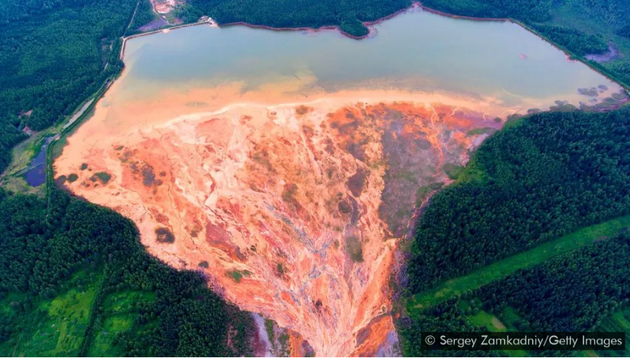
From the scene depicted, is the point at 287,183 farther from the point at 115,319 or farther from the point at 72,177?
the point at 72,177

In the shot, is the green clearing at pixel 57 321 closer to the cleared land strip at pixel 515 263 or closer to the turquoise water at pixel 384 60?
the cleared land strip at pixel 515 263

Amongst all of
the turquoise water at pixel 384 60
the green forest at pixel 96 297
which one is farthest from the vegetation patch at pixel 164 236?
the turquoise water at pixel 384 60

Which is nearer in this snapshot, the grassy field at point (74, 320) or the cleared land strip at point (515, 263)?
the grassy field at point (74, 320)

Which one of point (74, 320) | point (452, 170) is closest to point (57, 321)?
point (74, 320)

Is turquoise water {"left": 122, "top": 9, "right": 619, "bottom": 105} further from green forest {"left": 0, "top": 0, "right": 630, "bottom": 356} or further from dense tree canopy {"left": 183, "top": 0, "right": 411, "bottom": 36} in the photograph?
green forest {"left": 0, "top": 0, "right": 630, "bottom": 356}

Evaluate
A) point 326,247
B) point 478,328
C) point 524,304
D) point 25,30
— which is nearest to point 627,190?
point 524,304

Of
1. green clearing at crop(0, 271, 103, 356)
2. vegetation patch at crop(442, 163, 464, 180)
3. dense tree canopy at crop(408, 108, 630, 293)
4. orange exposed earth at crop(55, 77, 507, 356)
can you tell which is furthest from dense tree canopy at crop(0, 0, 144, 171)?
vegetation patch at crop(442, 163, 464, 180)

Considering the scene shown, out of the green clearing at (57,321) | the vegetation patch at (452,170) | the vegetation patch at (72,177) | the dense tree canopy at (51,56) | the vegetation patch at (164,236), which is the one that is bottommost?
the green clearing at (57,321)
